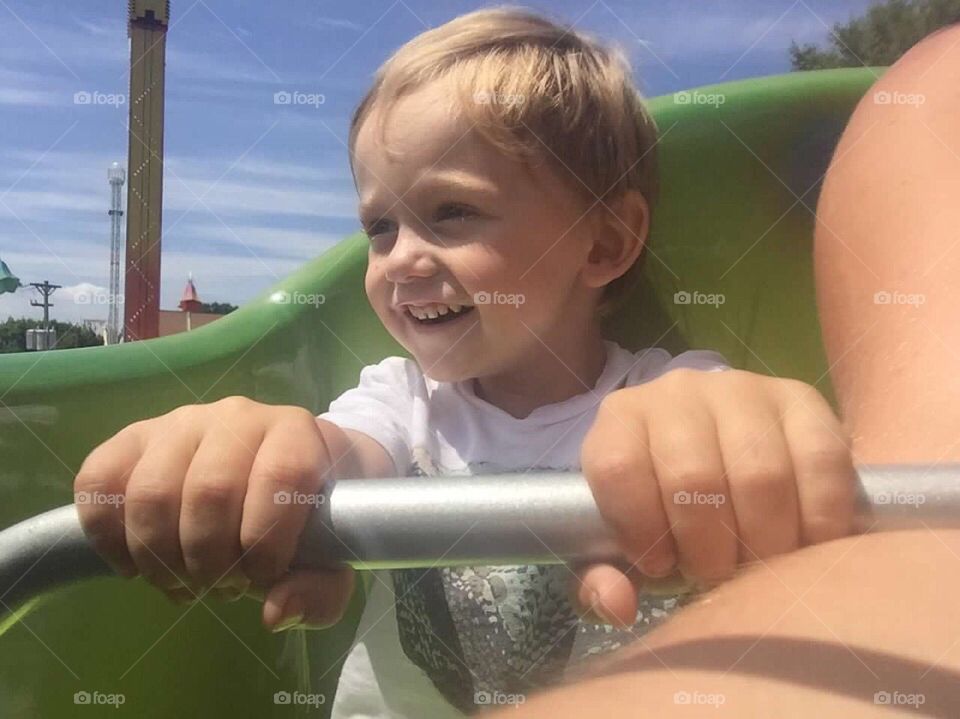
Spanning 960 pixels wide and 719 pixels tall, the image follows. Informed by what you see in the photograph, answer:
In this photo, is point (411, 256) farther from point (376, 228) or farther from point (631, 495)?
point (631, 495)

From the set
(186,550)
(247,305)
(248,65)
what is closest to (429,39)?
(248,65)

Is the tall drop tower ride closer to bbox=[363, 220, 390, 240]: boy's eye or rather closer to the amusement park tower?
the amusement park tower

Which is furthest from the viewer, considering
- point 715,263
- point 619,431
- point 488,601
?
point 715,263

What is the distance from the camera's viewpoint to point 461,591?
566mm

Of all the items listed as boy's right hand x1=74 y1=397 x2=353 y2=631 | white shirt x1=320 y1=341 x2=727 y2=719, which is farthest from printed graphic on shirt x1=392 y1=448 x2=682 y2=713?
boy's right hand x1=74 y1=397 x2=353 y2=631

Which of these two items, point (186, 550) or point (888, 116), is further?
point (888, 116)

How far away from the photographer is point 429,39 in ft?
1.79

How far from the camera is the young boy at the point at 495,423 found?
435 mm

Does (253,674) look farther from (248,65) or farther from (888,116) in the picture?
(888,116)

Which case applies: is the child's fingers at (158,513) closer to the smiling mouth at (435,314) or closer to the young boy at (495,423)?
the young boy at (495,423)

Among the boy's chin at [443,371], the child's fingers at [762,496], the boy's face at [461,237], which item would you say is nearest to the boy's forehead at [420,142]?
the boy's face at [461,237]

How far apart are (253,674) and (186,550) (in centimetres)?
20

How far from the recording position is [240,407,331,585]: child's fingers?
1.45 ft

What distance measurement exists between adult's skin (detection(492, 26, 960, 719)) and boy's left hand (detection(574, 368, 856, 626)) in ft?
0.05
